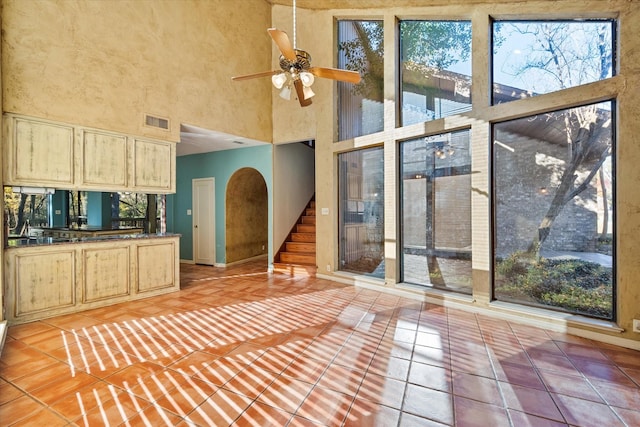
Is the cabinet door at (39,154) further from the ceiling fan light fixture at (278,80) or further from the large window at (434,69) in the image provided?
the large window at (434,69)

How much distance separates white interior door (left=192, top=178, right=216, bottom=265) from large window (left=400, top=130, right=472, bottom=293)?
4.55 meters

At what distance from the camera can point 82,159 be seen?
3.99 metres

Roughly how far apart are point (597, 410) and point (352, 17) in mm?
6216

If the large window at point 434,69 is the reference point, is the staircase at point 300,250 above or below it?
below

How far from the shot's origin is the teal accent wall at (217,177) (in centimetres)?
664

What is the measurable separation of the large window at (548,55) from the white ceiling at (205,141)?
4.42 m

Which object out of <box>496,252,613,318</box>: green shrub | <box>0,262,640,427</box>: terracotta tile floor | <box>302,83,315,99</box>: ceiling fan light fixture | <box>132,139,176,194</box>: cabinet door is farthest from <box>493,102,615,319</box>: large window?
<box>132,139,176,194</box>: cabinet door

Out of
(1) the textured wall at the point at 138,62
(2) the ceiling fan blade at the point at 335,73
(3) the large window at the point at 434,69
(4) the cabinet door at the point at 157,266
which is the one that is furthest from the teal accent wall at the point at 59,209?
(3) the large window at the point at 434,69

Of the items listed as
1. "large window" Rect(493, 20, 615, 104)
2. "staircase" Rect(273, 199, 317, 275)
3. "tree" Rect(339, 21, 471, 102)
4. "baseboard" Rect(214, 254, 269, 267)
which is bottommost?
"baseboard" Rect(214, 254, 269, 267)

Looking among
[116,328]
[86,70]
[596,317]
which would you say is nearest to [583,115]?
[596,317]

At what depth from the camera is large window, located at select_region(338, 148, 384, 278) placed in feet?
17.3

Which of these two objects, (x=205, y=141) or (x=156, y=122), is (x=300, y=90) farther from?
(x=205, y=141)

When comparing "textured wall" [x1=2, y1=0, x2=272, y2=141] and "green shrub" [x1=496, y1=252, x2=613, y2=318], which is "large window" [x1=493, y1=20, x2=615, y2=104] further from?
"textured wall" [x1=2, y1=0, x2=272, y2=141]

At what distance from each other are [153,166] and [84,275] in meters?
1.80
